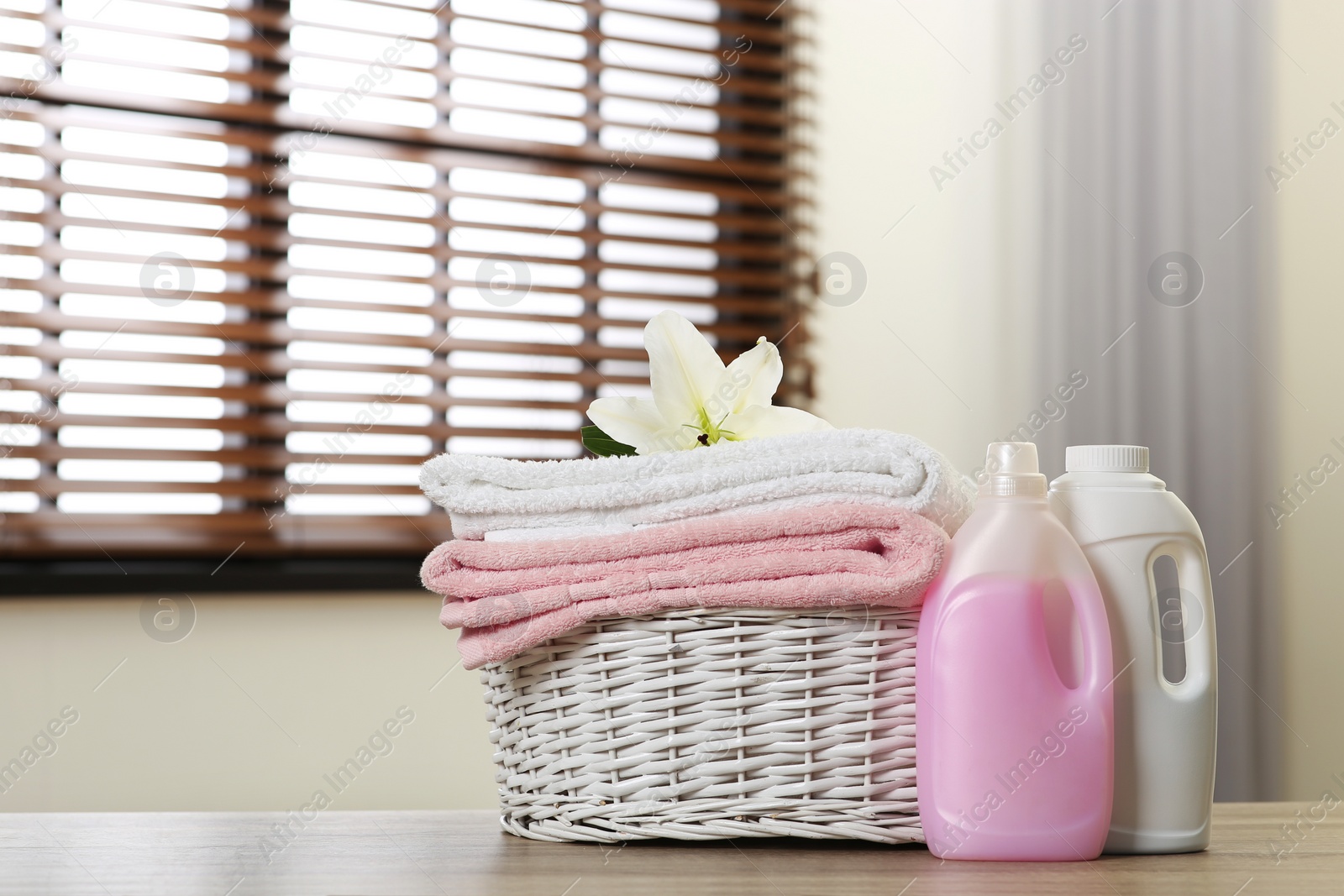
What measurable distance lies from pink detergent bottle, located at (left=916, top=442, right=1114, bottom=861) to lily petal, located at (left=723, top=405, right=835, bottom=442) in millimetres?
140

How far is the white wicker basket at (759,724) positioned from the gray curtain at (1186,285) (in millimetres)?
873

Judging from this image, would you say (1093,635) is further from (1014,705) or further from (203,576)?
(203,576)

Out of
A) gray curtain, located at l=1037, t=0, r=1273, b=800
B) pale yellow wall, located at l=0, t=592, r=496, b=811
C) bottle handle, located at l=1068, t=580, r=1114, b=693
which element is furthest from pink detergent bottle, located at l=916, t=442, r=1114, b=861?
pale yellow wall, located at l=0, t=592, r=496, b=811

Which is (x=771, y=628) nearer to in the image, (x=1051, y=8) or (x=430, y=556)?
(x=430, y=556)

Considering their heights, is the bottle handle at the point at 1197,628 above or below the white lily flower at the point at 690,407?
below

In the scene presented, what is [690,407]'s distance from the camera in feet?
2.05

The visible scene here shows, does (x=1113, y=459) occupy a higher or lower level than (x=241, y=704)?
higher

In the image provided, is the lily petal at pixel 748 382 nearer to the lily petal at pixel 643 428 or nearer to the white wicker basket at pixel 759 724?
the lily petal at pixel 643 428

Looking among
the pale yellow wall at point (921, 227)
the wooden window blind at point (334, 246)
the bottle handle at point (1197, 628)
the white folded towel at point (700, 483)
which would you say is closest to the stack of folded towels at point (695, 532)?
the white folded towel at point (700, 483)

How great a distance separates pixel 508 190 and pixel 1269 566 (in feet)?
3.53

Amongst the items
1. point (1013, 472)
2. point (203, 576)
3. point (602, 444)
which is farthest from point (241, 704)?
point (1013, 472)

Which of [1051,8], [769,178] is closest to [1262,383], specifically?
[1051,8]

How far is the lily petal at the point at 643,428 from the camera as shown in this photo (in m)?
0.62

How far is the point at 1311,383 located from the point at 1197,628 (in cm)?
93
